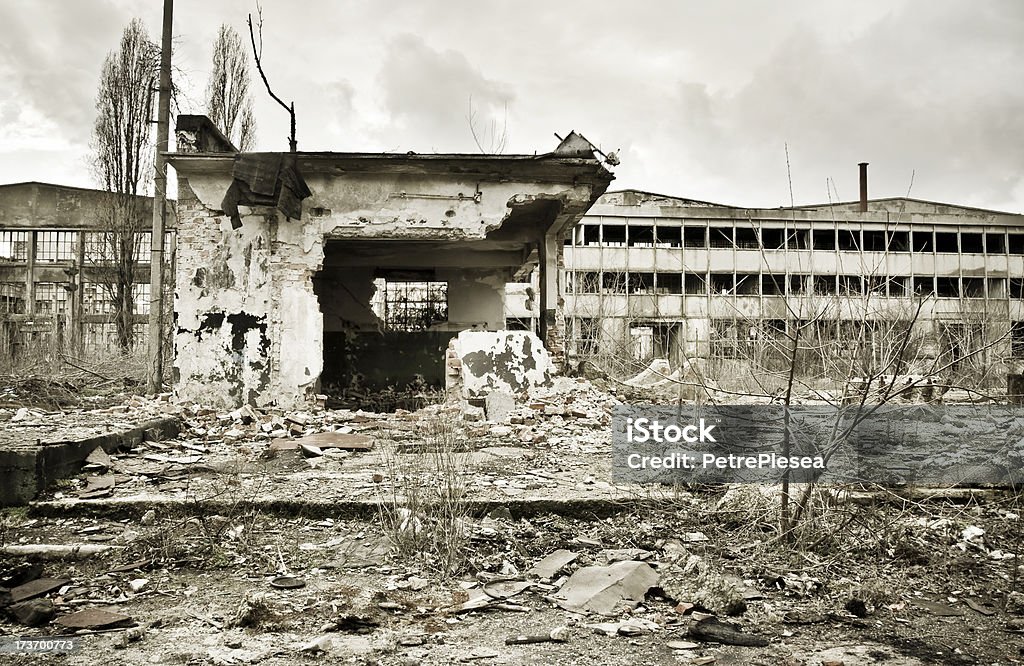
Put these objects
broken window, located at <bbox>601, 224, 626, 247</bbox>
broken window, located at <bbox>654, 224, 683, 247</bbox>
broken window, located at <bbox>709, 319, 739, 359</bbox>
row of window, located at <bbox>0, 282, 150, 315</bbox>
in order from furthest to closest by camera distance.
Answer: broken window, located at <bbox>654, 224, 683, 247</bbox>
broken window, located at <bbox>601, 224, 626, 247</bbox>
row of window, located at <bbox>0, 282, 150, 315</bbox>
broken window, located at <bbox>709, 319, 739, 359</bbox>

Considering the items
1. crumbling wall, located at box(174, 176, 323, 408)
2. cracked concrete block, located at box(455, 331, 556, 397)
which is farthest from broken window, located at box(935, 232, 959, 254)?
crumbling wall, located at box(174, 176, 323, 408)

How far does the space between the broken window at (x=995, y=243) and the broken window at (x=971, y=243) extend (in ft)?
1.09

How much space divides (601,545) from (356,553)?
58.2 inches

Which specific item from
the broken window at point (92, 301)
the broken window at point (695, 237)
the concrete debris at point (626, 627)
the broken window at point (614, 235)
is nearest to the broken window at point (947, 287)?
the broken window at point (695, 237)

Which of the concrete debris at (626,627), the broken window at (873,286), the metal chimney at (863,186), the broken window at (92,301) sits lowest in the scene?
the concrete debris at (626,627)

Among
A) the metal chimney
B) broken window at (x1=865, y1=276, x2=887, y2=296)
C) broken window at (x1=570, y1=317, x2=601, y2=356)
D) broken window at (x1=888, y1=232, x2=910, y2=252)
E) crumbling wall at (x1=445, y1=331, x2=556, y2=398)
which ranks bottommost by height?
crumbling wall at (x1=445, y1=331, x2=556, y2=398)

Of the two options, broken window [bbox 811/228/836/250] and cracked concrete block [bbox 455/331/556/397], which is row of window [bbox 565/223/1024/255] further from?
cracked concrete block [bbox 455/331/556/397]

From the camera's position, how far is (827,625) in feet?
11.5

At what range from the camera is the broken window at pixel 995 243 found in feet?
114

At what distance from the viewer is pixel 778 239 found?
33.9 m

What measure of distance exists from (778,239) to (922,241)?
6.69 meters

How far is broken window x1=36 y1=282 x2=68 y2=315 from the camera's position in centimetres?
2548

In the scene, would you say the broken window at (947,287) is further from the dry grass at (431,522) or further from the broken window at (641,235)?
the dry grass at (431,522)

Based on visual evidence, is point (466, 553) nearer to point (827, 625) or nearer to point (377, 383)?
point (827, 625)
